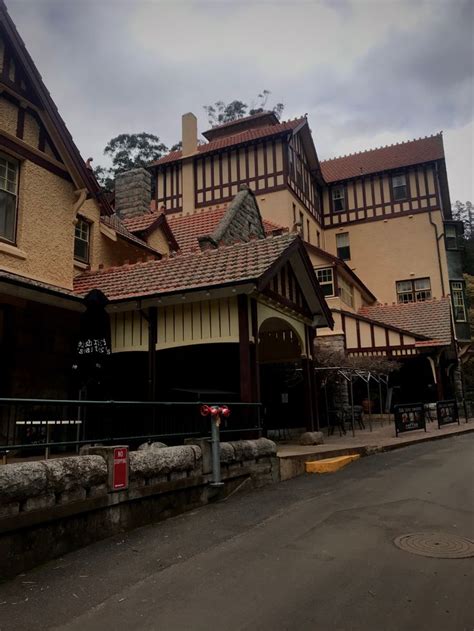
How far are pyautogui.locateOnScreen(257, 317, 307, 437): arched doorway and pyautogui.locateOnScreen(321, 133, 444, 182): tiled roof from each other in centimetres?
1915

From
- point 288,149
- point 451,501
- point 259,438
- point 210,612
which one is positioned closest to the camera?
point 210,612

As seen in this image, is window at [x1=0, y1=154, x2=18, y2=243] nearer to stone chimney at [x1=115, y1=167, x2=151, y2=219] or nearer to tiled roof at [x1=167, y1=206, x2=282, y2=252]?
tiled roof at [x1=167, y1=206, x2=282, y2=252]

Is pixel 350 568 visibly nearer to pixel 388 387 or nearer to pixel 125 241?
pixel 125 241

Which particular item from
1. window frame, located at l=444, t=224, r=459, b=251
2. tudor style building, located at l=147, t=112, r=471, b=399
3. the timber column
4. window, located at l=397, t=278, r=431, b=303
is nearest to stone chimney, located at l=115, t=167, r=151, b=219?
tudor style building, located at l=147, t=112, r=471, b=399

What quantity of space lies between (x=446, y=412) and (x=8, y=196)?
1657 cm

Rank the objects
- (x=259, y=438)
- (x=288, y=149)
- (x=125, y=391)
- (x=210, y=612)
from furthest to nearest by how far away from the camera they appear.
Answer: (x=288, y=149) < (x=125, y=391) < (x=259, y=438) < (x=210, y=612)

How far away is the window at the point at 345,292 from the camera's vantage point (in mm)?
25241

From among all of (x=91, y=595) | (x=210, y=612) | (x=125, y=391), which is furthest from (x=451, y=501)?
(x=125, y=391)

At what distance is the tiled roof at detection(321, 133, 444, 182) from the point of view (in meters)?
31.6

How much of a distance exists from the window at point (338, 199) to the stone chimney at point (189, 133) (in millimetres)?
9599

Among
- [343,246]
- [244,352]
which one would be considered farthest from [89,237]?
[343,246]

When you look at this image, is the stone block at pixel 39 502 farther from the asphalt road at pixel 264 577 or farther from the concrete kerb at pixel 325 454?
the concrete kerb at pixel 325 454

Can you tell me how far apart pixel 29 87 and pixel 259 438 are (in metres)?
7.83

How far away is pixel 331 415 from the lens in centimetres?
1820
